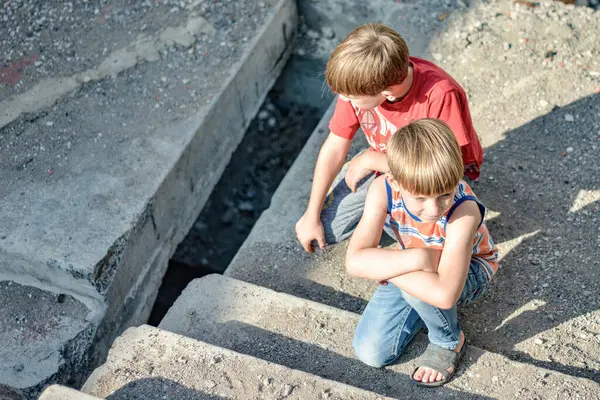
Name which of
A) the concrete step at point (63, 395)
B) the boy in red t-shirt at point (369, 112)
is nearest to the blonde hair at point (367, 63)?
the boy in red t-shirt at point (369, 112)

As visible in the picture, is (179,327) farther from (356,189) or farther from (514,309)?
(514,309)

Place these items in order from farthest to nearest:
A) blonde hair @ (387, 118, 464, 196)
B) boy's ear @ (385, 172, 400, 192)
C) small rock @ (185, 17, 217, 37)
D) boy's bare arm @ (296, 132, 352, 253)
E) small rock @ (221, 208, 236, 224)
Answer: small rock @ (221, 208, 236, 224) < small rock @ (185, 17, 217, 37) < boy's bare arm @ (296, 132, 352, 253) < boy's ear @ (385, 172, 400, 192) < blonde hair @ (387, 118, 464, 196)

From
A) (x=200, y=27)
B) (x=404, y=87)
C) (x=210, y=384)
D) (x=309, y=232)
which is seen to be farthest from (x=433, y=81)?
(x=200, y=27)

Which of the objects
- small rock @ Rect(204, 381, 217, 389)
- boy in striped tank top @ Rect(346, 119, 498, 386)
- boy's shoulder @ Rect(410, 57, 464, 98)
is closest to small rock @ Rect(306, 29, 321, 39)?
boy's shoulder @ Rect(410, 57, 464, 98)

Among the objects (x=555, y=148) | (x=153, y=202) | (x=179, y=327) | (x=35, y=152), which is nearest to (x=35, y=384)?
(x=179, y=327)

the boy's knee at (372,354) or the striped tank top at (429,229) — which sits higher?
the striped tank top at (429,229)

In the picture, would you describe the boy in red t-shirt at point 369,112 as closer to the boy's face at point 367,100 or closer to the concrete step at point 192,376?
the boy's face at point 367,100

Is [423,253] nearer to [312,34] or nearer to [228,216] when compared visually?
[228,216]

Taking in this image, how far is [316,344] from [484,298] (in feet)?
2.12

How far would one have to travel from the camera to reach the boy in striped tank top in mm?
2090

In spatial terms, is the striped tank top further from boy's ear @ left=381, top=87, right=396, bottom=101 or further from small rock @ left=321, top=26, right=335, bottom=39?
small rock @ left=321, top=26, right=335, bottom=39

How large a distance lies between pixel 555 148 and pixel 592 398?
1.29 meters

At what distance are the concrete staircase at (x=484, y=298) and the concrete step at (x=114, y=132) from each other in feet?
0.56

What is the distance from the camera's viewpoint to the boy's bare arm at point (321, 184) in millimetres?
2732
